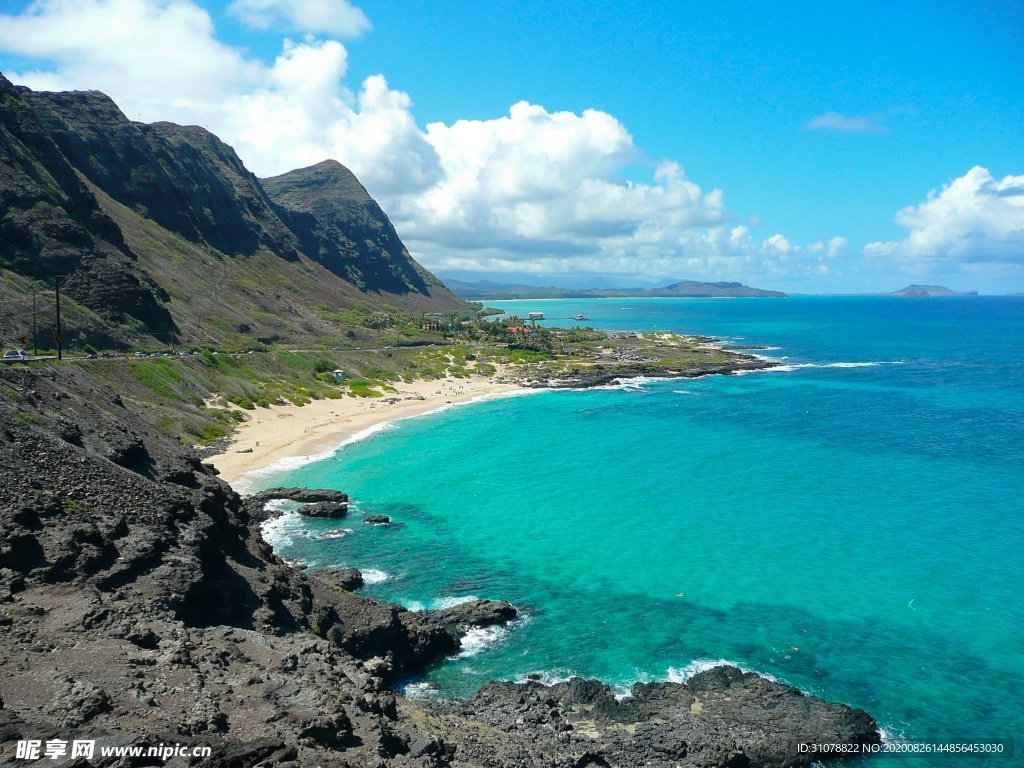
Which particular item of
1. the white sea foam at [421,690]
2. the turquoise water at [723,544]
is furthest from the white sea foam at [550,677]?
the white sea foam at [421,690]

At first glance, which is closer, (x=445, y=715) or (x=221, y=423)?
(x=445, y=715)

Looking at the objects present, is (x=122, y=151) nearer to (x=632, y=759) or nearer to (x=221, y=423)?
(x=221, y=423)

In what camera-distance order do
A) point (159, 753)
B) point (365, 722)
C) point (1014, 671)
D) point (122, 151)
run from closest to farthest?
point (159, 753) → point (365, 722) → point (1014, 671) → point (122, 151)

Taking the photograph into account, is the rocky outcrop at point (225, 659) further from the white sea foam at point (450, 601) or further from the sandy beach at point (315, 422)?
the sandy beach at point (315, 422)

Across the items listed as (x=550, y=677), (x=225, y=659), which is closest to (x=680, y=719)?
(x=550, y=677)

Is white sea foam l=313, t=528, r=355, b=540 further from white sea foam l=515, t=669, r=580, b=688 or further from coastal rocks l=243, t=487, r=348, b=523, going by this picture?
white sea foam l=515, t=669, r=580, b=688

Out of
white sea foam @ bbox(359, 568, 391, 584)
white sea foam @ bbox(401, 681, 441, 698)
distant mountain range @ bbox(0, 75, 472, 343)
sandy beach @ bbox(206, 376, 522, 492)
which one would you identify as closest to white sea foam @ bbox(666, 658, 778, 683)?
white sea foam @ bbox(401, 681, 441, 698)

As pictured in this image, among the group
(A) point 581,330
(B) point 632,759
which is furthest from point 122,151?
(B) point 632,759
